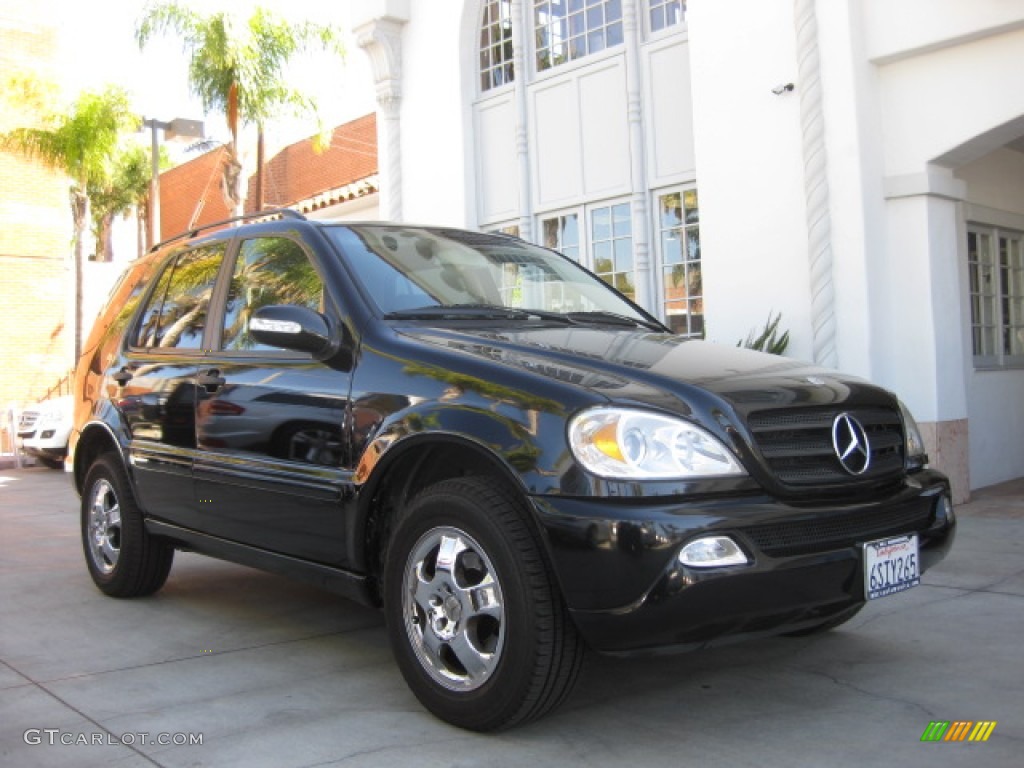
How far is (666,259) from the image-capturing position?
34.8 ft

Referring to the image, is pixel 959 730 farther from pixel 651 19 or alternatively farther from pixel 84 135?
pixel 84 135

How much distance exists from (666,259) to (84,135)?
14241 mm

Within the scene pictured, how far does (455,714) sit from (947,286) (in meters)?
6.24

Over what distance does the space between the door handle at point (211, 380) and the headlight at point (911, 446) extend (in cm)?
279

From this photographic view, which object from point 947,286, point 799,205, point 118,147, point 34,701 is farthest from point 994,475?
point 118,147

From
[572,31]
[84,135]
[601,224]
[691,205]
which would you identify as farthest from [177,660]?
[84,135]

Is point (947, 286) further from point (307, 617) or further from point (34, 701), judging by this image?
point (34, 701)

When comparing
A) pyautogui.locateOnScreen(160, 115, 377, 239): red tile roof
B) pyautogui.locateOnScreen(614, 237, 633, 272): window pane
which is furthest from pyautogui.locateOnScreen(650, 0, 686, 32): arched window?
pyautogui.locateOnScreen(160, 115, 377, 239): red tile roof

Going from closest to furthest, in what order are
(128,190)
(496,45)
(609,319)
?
(609,319), (496,45), (128,190)

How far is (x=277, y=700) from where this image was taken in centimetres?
410

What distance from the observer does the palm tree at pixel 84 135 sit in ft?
67.7

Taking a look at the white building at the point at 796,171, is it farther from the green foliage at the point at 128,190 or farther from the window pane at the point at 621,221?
the green foliage at the point at 128,190

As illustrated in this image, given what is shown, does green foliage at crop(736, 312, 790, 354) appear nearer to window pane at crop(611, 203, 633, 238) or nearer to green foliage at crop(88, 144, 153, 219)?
window pane at crop(611, 203, 633, 238)

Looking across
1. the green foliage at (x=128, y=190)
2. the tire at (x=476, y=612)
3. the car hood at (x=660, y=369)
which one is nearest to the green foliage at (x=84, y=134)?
the green foliage at (x=128, y=190)
